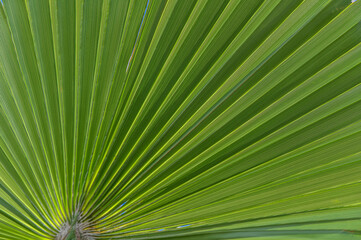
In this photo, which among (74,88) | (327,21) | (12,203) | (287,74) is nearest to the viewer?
(327,21)

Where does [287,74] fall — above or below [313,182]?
above

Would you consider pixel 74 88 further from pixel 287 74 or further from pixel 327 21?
pixel 327 21

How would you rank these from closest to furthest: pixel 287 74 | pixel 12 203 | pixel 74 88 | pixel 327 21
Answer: pixel 327 21
pixel 287 74
pixel 74 88
pixel 12 203

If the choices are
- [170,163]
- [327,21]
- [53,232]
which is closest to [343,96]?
[327,21]

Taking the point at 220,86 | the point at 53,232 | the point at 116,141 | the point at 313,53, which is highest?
the point at 313,53

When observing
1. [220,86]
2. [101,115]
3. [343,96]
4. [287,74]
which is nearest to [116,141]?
[101,115]

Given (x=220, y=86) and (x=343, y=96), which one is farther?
(x=220, y=86)

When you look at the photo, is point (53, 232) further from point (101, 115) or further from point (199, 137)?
point (199, 137)
